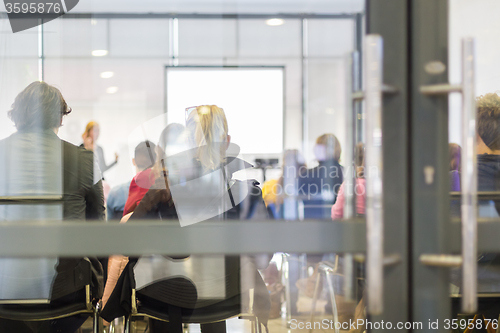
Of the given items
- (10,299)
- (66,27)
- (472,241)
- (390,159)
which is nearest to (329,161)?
(390,159)

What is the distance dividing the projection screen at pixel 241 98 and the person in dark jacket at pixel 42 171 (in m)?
0.30

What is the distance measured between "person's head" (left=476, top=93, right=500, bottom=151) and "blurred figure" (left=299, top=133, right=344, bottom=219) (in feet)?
1.16

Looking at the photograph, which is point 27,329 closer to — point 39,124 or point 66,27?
point 39,124

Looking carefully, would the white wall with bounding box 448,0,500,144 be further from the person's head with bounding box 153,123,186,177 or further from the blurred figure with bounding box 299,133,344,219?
the person's head with bounding box 153,123,186,177

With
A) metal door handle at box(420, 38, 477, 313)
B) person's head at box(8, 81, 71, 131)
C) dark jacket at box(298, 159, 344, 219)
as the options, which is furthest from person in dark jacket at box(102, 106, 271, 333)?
metal door handle at box(420, 38, 477, 313)

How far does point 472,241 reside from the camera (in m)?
0.82

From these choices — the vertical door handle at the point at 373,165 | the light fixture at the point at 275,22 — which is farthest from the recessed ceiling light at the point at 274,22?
the vertical door handle at the point at 373,165

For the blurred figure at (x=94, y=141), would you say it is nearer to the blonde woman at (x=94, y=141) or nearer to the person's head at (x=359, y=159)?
the blonde woman at (x=94, y=141)

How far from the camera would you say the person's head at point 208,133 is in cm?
98

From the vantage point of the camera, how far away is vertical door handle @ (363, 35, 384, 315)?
812 mm

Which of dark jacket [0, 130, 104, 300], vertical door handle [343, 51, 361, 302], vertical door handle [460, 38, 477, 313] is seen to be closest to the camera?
vertical door handle [460, 38, 477, 313]

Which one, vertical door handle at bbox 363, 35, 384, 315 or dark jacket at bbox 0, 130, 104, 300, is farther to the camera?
dark jacket at bbox 0, 130, 104, 300

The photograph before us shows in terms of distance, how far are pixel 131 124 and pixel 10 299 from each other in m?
0.65

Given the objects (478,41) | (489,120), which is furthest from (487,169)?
(478,41)
